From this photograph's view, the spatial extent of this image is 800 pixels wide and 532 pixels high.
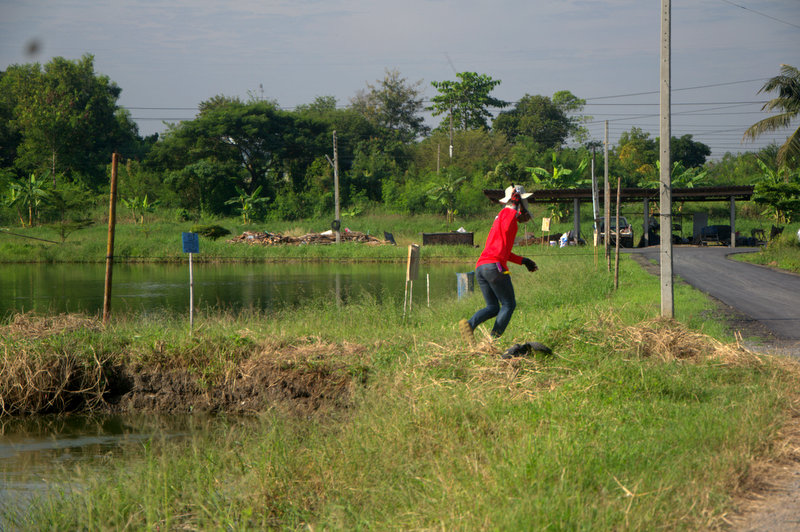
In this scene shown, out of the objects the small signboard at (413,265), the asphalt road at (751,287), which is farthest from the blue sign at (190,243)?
the asphalt road at (751,287)

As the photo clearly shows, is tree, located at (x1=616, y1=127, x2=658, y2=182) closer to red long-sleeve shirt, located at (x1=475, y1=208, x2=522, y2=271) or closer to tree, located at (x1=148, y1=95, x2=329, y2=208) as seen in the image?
tree, located at (x1=148, y1=95, x2=329, y2=208)

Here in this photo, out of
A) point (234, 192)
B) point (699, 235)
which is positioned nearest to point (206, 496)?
point (699, 235)

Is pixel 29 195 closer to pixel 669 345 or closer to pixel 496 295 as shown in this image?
pixel 496 295

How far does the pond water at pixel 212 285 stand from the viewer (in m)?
20.1

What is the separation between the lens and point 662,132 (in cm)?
1181

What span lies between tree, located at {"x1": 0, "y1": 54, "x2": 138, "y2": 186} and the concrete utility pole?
5865cm

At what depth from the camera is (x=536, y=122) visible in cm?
7775

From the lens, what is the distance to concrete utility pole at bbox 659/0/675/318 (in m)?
11.8

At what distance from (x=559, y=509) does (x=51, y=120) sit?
64.9m

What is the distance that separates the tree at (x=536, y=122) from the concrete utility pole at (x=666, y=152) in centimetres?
6630

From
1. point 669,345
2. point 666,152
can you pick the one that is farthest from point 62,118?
point 669,345

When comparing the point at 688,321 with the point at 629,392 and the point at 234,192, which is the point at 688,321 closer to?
the point at 629,392

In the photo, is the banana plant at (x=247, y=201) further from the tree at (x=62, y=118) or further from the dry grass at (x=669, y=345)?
the dry grass at (x=669, y=345)

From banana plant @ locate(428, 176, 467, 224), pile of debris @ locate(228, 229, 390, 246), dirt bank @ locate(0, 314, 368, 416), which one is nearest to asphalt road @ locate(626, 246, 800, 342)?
dirt bank @ locate(0, 314, 368, 416)
